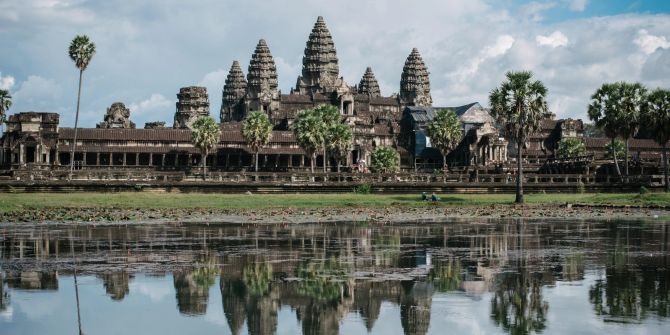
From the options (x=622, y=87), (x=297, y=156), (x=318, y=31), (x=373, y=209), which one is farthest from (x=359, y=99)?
(x=373, y=209)

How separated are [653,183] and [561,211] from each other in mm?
30197

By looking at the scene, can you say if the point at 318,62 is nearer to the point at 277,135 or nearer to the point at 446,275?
the point at 277,135

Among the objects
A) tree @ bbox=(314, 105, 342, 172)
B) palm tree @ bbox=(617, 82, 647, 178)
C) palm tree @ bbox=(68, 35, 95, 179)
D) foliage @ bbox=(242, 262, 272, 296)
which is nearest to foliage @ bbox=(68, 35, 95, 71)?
palm tree @ bbox=(68, 35, 95, 179)

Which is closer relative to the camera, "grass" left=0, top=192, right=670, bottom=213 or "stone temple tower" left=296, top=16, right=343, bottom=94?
"grass" left=0, top=192, right=670, bottom=213

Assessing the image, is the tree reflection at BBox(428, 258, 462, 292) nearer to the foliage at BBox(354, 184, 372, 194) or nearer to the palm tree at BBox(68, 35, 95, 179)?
the foliage at BBox(354, 184, 372, 194)

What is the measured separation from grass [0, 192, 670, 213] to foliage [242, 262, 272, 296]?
94.0ft

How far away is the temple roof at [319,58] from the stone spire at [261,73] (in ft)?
22.6

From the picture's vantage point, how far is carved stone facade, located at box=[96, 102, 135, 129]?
16312 cm

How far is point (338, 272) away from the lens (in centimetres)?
2439

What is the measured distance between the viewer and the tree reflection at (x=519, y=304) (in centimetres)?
1752

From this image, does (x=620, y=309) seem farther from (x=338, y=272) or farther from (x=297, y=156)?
(x=297, y=156)

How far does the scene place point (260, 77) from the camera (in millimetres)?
191750

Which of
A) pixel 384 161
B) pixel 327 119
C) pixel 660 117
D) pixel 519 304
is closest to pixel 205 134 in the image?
pixel 327 119

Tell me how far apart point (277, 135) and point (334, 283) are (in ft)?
386
